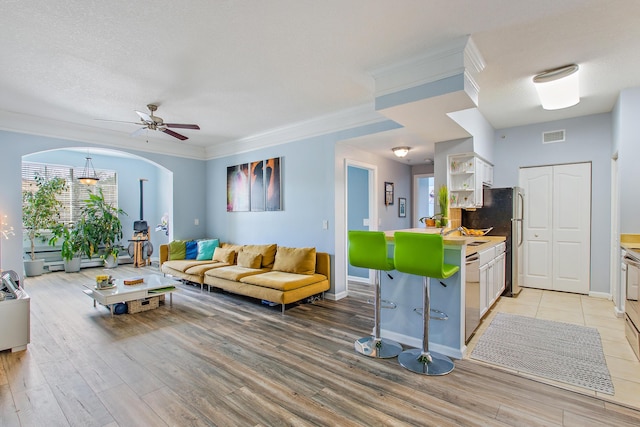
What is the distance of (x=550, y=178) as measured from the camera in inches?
196

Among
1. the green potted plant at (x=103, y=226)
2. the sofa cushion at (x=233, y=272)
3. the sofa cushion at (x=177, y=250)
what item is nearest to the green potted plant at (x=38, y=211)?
the green potted plant at (x=103, y=226)

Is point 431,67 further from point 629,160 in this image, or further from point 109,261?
point 109,261

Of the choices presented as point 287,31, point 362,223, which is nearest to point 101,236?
point 362,223

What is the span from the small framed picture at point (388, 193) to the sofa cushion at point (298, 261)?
2.12m

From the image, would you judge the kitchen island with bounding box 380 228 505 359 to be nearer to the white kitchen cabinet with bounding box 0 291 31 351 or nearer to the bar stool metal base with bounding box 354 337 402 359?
the bar stool metal base with bounding box 354 337 402 359

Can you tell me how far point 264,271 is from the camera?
490 centimetres

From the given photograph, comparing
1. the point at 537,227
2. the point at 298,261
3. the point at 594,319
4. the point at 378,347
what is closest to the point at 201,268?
the point at 298,261

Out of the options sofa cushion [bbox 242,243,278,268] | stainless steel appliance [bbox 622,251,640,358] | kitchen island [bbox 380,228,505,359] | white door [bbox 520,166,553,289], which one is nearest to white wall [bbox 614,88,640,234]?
stainless steel appliance [bbox 622,251,640,358]

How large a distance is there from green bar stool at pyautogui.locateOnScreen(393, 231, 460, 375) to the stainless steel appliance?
1628 millimetres

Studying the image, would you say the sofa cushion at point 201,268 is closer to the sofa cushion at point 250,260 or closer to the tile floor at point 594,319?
the sofa cushion at point 250,260

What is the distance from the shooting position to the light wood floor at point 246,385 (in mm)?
2021

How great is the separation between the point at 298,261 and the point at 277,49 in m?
2.93

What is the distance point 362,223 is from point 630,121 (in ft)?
13.0

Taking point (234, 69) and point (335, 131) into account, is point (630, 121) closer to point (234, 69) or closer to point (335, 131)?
point (335, 131)
